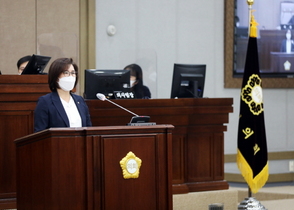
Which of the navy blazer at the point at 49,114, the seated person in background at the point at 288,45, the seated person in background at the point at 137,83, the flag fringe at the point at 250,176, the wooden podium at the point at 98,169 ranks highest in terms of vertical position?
the seated person in background at the point at 288,45

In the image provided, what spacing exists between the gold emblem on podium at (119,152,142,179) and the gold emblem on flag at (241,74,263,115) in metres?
2.04

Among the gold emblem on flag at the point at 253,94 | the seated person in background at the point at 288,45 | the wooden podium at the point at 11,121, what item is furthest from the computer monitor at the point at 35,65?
the seated person in background at the point at 288,45

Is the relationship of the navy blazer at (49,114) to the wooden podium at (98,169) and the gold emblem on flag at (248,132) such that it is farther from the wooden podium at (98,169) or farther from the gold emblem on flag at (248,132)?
the gold emblem on flag at (248,132)

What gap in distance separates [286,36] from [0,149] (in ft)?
16.1

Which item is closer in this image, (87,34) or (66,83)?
(66,83)

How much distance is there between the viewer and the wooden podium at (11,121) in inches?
174

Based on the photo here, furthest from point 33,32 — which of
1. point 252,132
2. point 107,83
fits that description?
point 252,132

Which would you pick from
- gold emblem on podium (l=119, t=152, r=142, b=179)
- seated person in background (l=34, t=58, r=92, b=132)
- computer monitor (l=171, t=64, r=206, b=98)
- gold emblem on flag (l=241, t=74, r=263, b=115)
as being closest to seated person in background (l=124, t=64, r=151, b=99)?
computer monitor (l=171, t=64, r=206, b=98)

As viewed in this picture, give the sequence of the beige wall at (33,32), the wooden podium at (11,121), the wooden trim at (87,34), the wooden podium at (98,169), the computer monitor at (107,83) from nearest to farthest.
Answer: the wooden podium at (98,169) → the wooden podium at (11,121) → the computer monitor at (107,83) → the beige wall at (33,32) → the wooden trim at (87,34)

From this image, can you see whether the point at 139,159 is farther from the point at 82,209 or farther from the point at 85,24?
the point at 85,24

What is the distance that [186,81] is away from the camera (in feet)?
17.7

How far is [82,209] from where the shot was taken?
3242 millimetres

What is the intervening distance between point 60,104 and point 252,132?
2.07 metres

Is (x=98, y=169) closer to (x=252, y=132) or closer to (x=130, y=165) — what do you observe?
(x=130, y=165)
